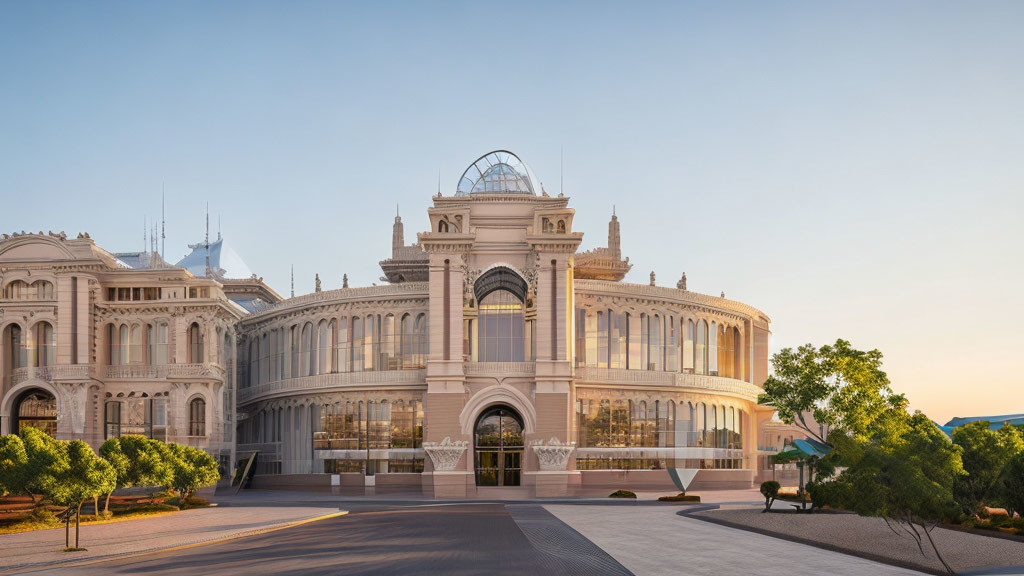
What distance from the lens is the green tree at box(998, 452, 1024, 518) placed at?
40.0 m

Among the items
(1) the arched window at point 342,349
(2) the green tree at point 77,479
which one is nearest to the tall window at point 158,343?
(1) the arched window at point 342,349

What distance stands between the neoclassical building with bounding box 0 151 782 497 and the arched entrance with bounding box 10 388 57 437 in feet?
0.54

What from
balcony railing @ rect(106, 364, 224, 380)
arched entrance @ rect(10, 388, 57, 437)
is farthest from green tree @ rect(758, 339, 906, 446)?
arched entrance @ rect(10, 388, 57, 437)

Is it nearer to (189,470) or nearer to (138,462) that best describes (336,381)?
(189,470)

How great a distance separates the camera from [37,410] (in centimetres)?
8281

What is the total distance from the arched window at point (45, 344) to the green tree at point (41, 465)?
121ft

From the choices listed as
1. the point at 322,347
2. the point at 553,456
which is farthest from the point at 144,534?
the point at 322,347

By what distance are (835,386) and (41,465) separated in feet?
138

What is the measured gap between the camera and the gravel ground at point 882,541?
31359 mm

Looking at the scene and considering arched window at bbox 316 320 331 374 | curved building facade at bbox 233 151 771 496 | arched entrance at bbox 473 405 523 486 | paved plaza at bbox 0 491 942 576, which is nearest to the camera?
paved plaza at bbox 0 491 942 576

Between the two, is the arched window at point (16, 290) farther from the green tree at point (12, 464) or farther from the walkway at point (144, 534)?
the green tree at point (12, 464)

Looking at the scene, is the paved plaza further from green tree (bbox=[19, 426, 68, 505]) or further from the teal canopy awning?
the teal canopy awning

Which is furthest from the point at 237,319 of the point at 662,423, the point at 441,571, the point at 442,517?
the point at 441,571

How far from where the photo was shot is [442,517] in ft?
168
